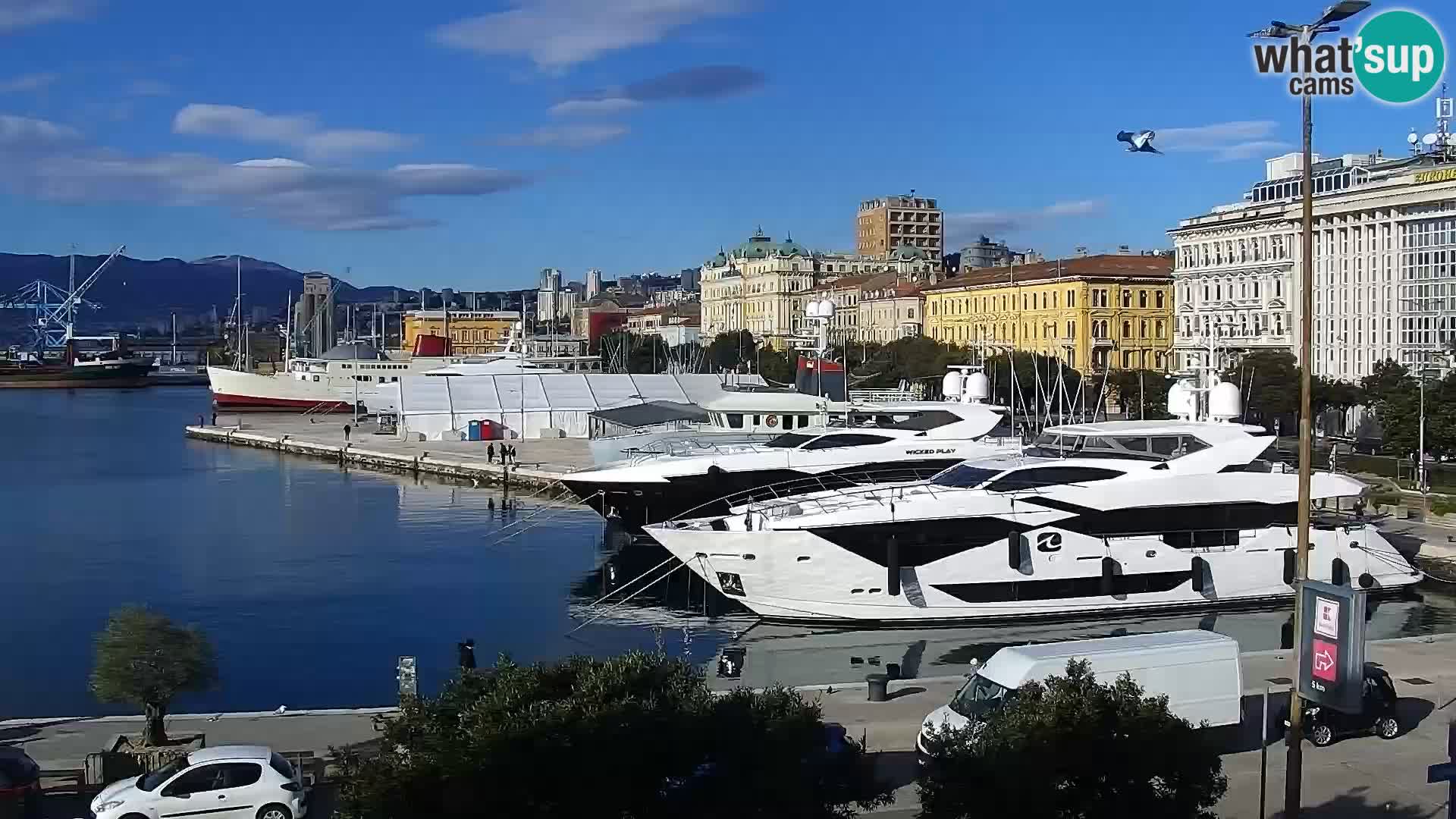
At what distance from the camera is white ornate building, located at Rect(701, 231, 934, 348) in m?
118

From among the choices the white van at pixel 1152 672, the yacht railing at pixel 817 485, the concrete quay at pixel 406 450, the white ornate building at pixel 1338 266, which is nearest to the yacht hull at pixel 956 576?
the yacht railing at pixel 817 485

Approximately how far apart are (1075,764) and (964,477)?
52.9 feet

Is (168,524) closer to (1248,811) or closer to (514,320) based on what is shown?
(1248,811)

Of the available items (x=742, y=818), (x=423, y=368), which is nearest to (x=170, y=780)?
(x=742, y=818)

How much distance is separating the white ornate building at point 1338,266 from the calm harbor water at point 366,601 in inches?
1061

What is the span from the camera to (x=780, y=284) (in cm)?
12512

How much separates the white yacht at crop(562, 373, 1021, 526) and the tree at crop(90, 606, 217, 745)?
15.0 m

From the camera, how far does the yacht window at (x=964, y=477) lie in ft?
80.1

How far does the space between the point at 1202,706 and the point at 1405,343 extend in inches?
1871

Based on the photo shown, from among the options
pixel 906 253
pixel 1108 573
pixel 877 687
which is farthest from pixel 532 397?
pixel 906 253

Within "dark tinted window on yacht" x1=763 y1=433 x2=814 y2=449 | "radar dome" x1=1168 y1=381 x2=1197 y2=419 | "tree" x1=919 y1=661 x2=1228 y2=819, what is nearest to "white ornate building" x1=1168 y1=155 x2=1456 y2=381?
"radar dome" x1=1168 y1=381 x2=1197 y2=419

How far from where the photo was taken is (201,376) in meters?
174

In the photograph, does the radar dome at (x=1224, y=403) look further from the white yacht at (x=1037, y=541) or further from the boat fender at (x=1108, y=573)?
the boat fender at (x=1108, y=573)

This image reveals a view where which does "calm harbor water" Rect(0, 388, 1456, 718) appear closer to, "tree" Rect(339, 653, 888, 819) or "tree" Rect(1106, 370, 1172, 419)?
"tree" Rect(339, 653, 888, 819)
